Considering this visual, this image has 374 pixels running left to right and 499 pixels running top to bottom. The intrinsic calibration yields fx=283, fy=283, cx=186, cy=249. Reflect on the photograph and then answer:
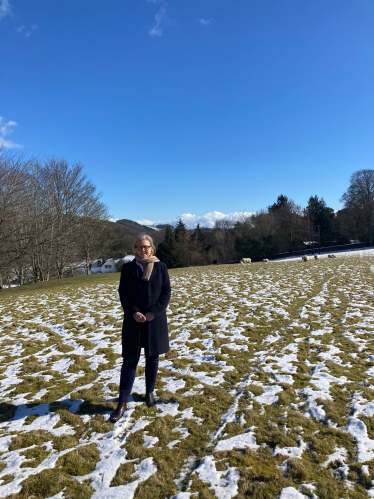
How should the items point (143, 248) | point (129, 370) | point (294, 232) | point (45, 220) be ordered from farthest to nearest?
point (294, 232), point (45, 220), point (143, 248), point (129, 370)

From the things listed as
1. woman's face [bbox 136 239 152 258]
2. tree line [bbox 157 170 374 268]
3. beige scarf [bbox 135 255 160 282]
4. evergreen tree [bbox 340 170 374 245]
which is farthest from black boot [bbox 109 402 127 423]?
evergreen tree [bbox 340 170 374 245]

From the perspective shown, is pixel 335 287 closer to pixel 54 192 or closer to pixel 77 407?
pixel 77 407

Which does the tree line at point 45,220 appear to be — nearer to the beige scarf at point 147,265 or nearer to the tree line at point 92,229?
the tree line at point 92,229

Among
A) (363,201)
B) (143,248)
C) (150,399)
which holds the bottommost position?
(150,399)

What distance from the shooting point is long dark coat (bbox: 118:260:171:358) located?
339 centimetres

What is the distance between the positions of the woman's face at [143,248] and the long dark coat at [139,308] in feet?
0.47

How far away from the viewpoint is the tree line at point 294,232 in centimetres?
4566

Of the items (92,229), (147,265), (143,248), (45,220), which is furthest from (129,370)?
(92,229)

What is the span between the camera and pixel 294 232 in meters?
51.7

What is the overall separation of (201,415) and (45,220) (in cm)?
1985

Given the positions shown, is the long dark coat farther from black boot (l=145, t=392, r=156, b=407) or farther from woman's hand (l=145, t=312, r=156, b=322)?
black boot (l=145, t=392, r=156, b=407)

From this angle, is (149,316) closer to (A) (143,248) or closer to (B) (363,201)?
(A) (143,248)

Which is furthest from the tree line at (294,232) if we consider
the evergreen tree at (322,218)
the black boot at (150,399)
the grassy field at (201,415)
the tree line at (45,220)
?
the black boot at (150,399)

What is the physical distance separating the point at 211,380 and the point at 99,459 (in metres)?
1.98
